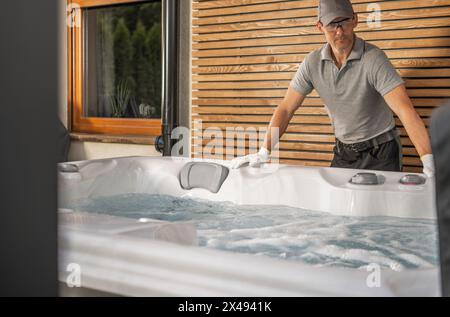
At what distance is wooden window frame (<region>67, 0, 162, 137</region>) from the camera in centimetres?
516

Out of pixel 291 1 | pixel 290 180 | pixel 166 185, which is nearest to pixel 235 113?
pixel 291 1

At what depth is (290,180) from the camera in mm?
2924

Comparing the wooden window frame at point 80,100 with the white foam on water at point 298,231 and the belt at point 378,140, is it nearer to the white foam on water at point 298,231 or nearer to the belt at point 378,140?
the white foam on water at point 298,231

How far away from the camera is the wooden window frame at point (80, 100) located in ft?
16.9

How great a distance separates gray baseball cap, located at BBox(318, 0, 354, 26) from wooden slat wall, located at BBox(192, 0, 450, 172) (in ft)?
2.60

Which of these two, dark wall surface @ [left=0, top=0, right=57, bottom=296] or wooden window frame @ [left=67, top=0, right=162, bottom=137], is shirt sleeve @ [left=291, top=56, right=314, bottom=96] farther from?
dark wall surface @ [left=0, top=0, right=57, bottom=296]

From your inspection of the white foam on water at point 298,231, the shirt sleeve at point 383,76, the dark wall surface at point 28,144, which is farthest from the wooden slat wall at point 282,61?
the dark wall surface at point 28,144

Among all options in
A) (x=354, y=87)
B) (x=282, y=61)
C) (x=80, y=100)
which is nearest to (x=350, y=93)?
(x=354, y=87)

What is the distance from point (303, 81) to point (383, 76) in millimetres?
491

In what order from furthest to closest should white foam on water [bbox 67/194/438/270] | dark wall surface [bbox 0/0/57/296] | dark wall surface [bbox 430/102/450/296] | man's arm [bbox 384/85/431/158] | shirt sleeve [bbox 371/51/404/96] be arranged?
1. shirt sleeve [bbox 371/51/404/96]
2. man's arm [bbox 384/85/431/158]
3. white foam on water [bbox 67/194/438/270]
4. dark wall surface [bbox 430/102/450/296]
5. dark wall surface [bbox 0/0/57/296]

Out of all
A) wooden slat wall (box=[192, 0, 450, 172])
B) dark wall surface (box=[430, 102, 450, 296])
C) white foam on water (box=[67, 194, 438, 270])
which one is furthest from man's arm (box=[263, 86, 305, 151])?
dark wall surface (box=[430, 102, 450, 296])

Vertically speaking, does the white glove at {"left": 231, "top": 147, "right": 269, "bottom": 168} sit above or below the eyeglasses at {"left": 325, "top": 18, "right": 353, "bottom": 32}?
below

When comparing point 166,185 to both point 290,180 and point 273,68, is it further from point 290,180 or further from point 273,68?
point 273,68
